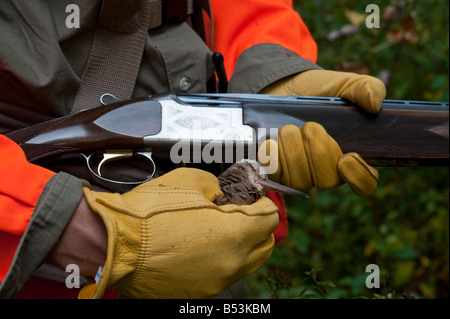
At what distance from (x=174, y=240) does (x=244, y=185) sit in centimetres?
36

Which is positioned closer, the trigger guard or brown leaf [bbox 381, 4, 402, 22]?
the trigger guard

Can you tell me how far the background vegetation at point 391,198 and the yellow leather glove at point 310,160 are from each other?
1044 millimetres

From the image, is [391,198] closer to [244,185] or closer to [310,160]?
[310,160]

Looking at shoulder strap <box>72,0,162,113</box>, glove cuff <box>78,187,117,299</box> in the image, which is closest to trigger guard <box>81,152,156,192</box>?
shoulder strap <box>72,0,162,113</box>

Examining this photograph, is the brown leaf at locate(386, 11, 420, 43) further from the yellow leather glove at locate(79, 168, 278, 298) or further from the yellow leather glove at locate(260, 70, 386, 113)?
the yellow leather glove at locate(79, 168, 278, 298)

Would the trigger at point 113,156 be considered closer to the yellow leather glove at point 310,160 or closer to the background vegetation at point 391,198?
the yellow leather glove at point 310,160

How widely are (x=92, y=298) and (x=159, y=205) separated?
314mm

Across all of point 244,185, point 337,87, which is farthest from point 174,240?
point 337,87

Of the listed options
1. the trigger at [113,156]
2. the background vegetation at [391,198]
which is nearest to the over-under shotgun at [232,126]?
the trigger at [113,156]

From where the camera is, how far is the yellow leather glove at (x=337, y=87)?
190 cm

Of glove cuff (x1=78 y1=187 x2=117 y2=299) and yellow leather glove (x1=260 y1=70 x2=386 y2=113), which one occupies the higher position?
yellow leather glove (x1=260 y1=70 x2=386 y2=113)

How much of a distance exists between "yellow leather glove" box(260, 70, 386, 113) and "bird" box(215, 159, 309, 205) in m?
0.55

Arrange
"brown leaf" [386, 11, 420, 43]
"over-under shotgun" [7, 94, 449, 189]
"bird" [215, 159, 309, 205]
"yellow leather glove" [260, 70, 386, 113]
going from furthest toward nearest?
"brown leaf" [386, 11, 420, 43], "yellow leather glove" [260, 70, 386, 113], "over-under shotgun" [7, 94, 449, 189], "bird" [215, 159, 309, 205]

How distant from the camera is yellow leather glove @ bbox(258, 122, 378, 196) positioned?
1.79 m
